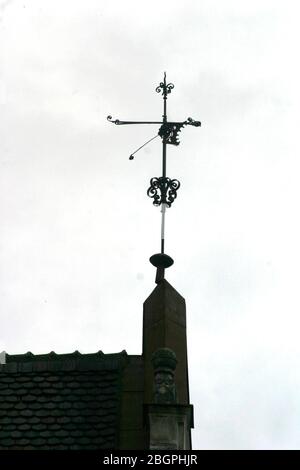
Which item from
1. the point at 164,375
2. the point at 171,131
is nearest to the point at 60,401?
the point at 164,375

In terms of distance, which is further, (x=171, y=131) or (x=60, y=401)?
(x=171, y=131)

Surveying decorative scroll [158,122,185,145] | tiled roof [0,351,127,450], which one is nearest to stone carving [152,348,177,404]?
tiled roof [0,351,127,450]

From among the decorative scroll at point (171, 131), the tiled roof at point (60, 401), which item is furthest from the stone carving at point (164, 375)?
the decorative scroll at point (171, 131)

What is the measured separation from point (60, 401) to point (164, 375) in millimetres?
1659

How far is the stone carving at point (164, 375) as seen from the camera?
508 inches

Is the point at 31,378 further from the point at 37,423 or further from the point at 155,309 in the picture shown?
the point at 155,309

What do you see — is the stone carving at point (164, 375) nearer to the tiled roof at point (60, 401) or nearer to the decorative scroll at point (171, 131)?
the tiled roof at point (60, 401)

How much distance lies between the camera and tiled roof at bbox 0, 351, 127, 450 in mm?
13523

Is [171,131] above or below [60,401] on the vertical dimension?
above

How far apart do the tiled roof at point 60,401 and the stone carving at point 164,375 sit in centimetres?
90

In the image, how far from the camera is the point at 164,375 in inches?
521

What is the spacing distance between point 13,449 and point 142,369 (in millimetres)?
2042

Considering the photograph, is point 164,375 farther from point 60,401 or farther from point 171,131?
point 171,131
